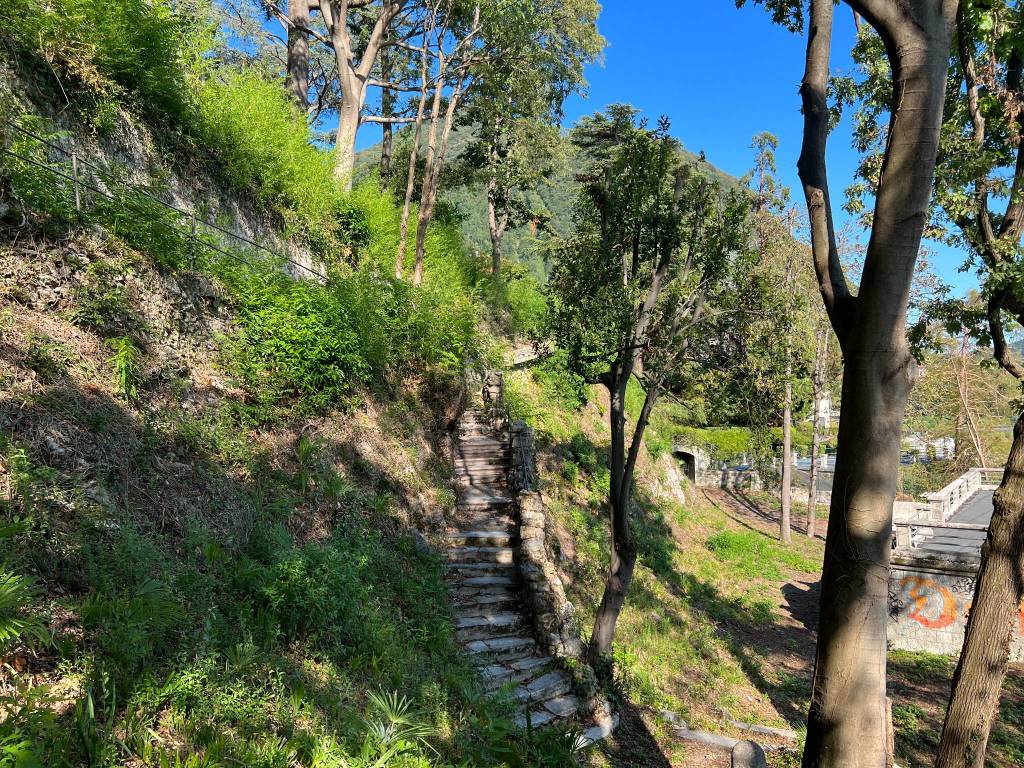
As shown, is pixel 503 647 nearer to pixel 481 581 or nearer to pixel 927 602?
pixel 481 581

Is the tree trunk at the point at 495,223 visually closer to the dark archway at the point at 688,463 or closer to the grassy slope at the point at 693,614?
the grassy slope at the point at 693,614

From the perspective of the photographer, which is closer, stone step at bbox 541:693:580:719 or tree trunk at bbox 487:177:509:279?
stone step at bbox 541:693:580:719

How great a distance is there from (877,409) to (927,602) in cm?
1490

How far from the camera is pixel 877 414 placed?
9.58ft

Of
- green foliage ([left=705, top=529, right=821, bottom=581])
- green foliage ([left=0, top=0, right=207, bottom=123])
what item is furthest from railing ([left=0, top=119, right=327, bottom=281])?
green foliage ([left=705, top=529, right=821, bottom=581])

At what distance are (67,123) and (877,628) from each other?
8.70m

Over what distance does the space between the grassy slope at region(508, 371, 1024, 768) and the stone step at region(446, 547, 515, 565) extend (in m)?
1.93

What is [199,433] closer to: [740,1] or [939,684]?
[740,1]

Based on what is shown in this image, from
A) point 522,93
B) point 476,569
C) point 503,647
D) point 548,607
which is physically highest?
point 522,93

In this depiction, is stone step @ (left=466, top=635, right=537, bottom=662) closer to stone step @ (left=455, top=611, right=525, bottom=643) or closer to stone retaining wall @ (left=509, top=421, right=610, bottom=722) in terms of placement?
stone step @ (left=455, top=611, right=525, bottom=643)

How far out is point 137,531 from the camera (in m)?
4.48

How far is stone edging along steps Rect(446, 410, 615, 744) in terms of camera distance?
23.2 feet

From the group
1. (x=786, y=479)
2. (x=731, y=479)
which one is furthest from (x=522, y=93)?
(x=731, y=479)

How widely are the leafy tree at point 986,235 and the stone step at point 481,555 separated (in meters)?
5.79
